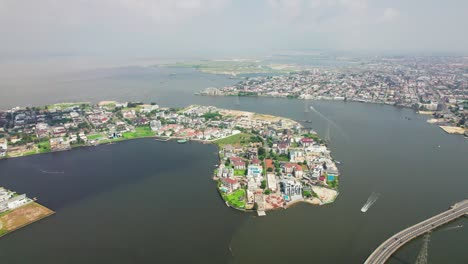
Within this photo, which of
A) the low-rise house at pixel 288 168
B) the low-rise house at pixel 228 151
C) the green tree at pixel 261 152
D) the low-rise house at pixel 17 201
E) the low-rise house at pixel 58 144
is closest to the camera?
the low-rise house at pixel 17 201

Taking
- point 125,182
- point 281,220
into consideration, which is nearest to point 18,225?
point 125,182

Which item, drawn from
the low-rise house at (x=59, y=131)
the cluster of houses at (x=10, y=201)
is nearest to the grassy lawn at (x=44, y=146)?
the low-rise house at (x=59, y=131)

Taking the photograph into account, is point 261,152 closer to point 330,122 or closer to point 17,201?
point 330,122

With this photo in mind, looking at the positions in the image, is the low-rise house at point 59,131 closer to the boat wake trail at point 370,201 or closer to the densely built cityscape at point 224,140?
the densely built cityscape at point 224,140

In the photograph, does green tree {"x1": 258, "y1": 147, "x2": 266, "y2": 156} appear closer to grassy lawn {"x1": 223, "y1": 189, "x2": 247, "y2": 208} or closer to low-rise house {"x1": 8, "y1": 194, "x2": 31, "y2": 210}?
grassy lawn {"x1": 223, "y1": 189, "x2": 247, "y2": 208}

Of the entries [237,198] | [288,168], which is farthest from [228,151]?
[237,198]

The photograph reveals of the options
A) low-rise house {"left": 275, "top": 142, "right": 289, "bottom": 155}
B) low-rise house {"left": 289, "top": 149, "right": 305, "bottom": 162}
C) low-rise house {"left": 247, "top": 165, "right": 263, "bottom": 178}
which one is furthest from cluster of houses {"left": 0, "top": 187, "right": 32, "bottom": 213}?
low-rise house {"left": 289, "top": 149, "right": 305, "bottom": 162}
